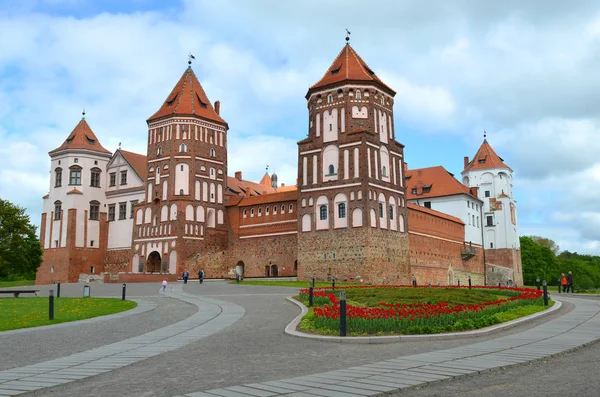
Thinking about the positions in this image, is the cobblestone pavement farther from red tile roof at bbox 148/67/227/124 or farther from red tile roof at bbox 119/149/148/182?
red tile roof at bbox 119/149/148/182

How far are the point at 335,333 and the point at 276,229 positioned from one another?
44743mm

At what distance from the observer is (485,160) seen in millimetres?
82000

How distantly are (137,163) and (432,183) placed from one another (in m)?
37.3

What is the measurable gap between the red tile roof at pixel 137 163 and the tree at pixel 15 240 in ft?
44.5

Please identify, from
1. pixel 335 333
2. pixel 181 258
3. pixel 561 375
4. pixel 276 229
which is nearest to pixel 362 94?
pixel 276 229

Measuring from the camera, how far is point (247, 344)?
40.1 feet

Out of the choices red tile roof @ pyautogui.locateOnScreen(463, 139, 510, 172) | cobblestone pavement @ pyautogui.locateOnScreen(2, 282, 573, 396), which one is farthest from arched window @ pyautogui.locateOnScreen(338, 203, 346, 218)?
red tile roof @ pyautogui.locateOnScreen(463, 139, 510, 172)

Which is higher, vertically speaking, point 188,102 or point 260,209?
point 188,102

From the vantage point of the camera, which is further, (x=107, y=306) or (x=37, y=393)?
(x=107, y=306)

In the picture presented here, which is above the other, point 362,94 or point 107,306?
point 362,94

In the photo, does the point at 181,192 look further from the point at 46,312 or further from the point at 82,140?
the point at 46,312

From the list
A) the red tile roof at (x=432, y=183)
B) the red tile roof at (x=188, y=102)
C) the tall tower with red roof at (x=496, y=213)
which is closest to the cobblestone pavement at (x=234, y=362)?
the red tile roof at (x=188, y=102)

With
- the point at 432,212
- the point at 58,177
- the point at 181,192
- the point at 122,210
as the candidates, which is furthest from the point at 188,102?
the point at 432,212

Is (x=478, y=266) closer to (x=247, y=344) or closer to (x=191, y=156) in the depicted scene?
(x=191, y=156)
